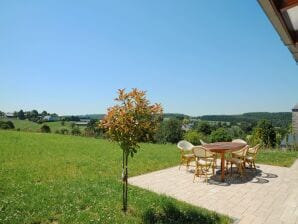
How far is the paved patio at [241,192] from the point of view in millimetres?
5859

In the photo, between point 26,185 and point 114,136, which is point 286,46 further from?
point 26,185

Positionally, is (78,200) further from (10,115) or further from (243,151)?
(10,115)

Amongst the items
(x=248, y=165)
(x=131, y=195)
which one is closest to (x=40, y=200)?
(x=131, y=195)

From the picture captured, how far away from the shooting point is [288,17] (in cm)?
238

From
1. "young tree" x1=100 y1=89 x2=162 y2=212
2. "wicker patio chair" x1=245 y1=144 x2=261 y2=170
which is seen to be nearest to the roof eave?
"young tree" x1=100 y1=89 x2=162 y2=212

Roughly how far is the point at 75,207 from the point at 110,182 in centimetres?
229

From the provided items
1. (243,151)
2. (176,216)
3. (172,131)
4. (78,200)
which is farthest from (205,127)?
(176,216)

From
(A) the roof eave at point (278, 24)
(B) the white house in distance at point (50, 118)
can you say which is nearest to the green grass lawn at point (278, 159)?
(A) the roof eave at point (278, 24)

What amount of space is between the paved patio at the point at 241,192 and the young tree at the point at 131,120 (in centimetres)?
235

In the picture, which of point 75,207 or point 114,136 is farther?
point 75,207

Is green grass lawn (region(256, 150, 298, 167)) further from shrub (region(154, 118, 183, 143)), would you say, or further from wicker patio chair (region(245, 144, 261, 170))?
shrub (region(154, 118, 183, 143))

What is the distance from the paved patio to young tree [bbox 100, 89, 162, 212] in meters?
2.35

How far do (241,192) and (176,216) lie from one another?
261 centimetres

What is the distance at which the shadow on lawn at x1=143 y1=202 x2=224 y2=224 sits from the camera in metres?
5.29
